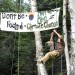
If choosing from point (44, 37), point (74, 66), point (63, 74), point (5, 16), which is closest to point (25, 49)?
point (44, 37)

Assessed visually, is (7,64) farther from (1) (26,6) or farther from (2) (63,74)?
(2) (63,74)

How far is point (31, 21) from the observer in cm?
962

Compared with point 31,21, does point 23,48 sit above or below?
below

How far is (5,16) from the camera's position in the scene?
9.89 m

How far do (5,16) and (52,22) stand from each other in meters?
1.32

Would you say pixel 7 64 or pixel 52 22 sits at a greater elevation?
pixel 52 22

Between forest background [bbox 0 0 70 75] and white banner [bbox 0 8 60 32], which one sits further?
forest background [bbox 0 0 70 75]

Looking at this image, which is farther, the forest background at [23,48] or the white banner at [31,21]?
the forest background at [23,48]

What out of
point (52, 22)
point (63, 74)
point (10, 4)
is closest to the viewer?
point (52, 22)

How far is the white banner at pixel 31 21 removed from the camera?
9.38 meters

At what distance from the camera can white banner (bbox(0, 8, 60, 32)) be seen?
938cm

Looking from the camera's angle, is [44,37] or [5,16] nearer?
[5,16]

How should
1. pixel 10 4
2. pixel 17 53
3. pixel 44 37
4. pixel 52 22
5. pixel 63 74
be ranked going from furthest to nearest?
pixel 10 4, pixel 17 53, pixel 44 37, pixel 63 74, pixel 52 22

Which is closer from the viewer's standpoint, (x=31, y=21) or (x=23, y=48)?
(x=31, y=21)
